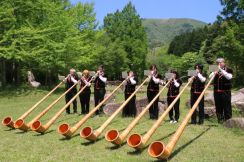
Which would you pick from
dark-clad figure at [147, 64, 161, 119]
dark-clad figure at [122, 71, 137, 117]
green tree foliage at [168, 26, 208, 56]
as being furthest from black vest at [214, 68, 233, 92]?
green tree foliage at [168, 26, 208, 56]

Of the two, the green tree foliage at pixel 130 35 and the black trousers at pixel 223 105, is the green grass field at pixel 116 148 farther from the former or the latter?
the green tree foliage at pixel 130 35

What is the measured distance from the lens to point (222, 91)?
11.7 meters

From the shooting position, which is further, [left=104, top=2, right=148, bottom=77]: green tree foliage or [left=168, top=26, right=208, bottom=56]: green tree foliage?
[left=168, top=26, right=208, bottom=56]: green tree foliage

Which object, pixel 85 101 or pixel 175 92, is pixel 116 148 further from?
pixel 85 101

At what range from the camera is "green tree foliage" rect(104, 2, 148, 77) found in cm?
5747

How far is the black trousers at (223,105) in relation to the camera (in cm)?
1173

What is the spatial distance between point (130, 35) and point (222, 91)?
157 ft

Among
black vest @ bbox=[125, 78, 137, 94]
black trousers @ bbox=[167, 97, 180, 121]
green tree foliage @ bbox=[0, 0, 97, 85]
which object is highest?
green tree foliage @ bbox=[0, 0, 97, 85]

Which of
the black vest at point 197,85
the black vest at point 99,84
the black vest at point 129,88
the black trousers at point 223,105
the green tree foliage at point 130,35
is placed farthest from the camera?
the green tree foliage at point 130,35

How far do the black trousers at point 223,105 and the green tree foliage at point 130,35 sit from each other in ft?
141

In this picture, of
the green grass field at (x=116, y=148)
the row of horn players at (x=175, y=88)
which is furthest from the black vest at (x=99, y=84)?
the green grass field at (x=116, y=148)

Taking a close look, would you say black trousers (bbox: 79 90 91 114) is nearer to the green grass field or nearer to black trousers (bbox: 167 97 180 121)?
the green grass field

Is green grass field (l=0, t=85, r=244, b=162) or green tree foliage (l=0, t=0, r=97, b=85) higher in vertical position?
green tree foliage (l=0, t=0, r=97, b=85)

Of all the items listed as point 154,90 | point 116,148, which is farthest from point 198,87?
point 116,148
